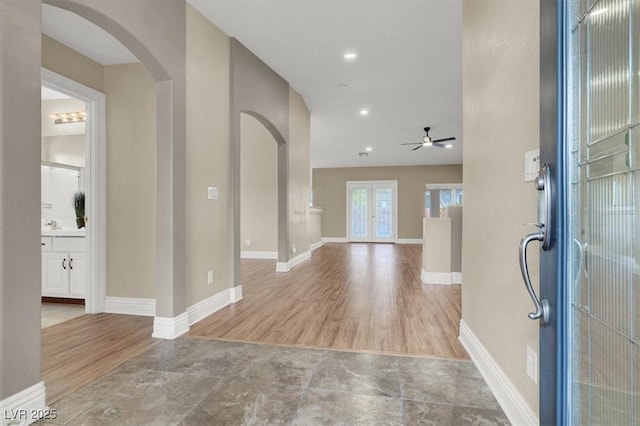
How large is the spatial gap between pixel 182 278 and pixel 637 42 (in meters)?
3.00

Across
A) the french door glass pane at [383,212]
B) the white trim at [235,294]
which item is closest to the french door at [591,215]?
the white trim at [235,294]

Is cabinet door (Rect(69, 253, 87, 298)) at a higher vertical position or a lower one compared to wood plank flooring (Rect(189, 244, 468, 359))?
higher

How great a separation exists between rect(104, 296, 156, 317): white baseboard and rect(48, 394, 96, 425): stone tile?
59.0 inches

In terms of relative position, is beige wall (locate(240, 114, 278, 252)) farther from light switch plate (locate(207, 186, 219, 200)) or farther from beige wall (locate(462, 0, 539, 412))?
beige wall (locate(462, 0, 539, 412))

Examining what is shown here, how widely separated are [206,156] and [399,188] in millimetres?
9264

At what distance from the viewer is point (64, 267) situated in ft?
11.9

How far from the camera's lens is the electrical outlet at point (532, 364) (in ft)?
4.42

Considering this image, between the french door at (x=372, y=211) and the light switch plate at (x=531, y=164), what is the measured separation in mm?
10329

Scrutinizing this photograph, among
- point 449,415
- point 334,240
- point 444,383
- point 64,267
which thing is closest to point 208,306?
point 64,267

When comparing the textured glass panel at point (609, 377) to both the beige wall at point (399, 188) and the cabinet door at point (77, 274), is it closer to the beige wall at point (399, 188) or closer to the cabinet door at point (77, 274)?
the cabinet door at point (77, 274)

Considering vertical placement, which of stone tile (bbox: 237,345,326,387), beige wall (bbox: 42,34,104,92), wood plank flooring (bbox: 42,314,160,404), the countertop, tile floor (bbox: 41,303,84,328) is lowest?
tile floor (bbox: 41,303,84,328)

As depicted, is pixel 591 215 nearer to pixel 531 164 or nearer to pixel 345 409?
pixel 531 164

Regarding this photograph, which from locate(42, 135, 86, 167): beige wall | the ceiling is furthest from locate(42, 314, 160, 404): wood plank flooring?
the ceiling

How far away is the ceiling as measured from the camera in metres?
3.06
